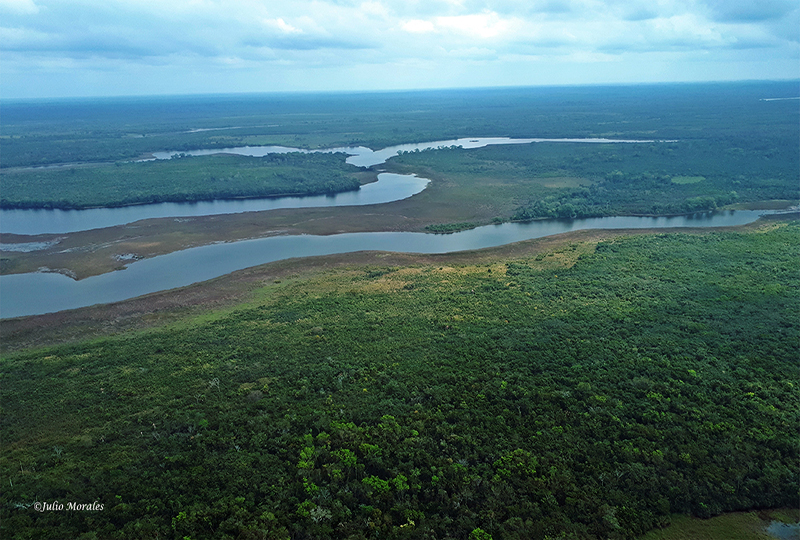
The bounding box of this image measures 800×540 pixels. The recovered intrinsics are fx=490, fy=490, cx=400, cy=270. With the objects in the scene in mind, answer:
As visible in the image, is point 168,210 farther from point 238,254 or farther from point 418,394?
point 418,394

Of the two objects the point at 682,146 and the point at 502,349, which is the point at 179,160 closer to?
the point at 502,349

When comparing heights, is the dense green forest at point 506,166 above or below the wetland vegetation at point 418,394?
above

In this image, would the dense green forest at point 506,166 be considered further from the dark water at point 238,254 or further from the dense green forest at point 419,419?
the dense green forest at point 419,419

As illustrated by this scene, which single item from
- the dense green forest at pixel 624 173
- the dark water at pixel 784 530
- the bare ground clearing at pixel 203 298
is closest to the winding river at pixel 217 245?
the bare ground clearing at pixel 203 298

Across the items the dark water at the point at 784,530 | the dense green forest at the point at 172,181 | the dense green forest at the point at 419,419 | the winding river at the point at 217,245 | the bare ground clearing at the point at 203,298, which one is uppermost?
the dense green forest at the point at 172,181

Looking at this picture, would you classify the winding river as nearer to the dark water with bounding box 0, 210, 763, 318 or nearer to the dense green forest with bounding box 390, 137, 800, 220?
the dark water with bounding box 0, 210, 763, 318

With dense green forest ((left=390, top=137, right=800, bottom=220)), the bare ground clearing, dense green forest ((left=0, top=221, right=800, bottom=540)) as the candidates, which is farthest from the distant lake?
dense green forest ((left=0, top=221, right=800, bottom=540))

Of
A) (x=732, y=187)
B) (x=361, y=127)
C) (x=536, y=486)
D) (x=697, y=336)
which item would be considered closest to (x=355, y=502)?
(x=536, y=486)
